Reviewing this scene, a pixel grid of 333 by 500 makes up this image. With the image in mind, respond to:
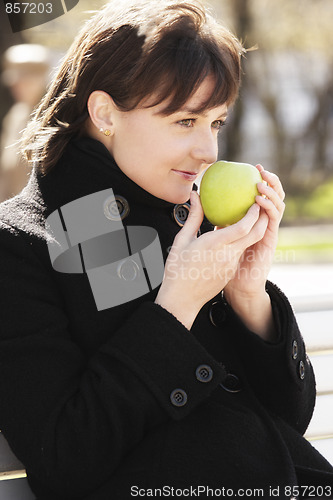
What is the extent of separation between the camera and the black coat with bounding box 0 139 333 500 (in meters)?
1.46

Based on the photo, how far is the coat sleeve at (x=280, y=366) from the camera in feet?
5.69

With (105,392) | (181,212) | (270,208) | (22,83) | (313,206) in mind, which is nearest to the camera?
(105,392)

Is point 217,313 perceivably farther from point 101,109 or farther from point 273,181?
point 101,109

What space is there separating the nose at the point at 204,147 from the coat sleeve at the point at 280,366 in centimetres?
38

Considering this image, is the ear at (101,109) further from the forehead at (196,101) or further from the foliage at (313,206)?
the foliage at (313,206)

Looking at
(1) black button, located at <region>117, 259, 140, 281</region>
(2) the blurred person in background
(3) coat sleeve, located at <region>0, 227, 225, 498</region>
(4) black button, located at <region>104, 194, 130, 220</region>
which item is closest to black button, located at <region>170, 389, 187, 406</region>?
(3) coat sleeve, located at <region>0, 227, 225, 498</region>

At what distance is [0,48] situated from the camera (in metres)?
5.65

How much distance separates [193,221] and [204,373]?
1.16 feet

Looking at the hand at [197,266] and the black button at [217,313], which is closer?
the hand at [197,266]

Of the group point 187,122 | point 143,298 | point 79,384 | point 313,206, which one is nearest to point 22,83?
point 187,122

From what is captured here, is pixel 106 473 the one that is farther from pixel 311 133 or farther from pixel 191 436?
pixel 311 133

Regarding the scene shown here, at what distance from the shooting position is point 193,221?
166 cm

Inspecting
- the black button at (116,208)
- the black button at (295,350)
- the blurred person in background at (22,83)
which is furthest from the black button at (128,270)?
the blurred person in background at (22,83)

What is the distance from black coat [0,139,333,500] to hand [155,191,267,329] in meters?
0.05
